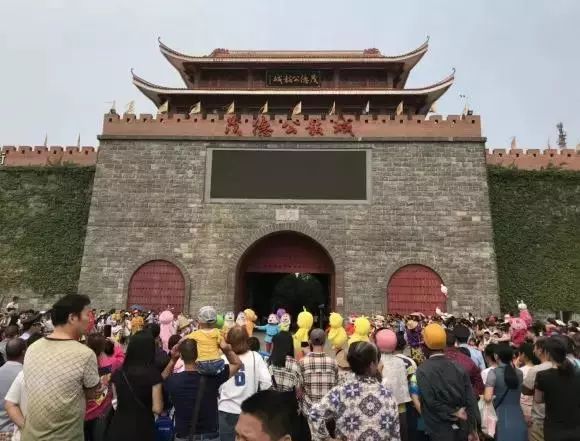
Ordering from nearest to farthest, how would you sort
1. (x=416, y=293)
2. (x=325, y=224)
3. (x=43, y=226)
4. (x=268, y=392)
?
1. (x=268, y=392)
2. (x=416, y=293)
3. (x=325, y=224)
4. (x=43, y=226)

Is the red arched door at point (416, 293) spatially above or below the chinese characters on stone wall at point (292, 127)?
below

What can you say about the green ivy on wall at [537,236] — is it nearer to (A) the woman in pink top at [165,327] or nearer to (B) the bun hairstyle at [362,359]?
(A) the woman in pink top at [165,327]

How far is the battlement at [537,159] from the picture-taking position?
53.5 ft

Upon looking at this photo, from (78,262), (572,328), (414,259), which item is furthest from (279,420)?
(78,262)

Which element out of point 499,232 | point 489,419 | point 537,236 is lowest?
point 489,419

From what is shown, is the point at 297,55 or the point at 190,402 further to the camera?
the point at 297,55

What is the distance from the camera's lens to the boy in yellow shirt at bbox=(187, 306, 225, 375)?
3.03 meters

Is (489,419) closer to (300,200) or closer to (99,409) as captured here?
(99,409)

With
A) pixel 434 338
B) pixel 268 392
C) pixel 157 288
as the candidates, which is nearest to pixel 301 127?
pixel 157 288

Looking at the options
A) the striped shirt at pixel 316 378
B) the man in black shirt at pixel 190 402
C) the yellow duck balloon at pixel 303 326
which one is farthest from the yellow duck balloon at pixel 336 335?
the man in black shirt at pixel 190 402

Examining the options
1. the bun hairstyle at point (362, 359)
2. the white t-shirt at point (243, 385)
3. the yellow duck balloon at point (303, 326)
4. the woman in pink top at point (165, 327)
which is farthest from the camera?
the woman in pink top at point (165, 327)

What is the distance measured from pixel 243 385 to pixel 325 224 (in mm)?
10857

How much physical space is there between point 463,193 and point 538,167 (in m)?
4.11

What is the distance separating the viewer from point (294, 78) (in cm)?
1845
